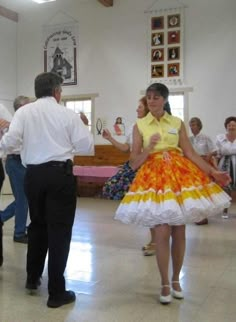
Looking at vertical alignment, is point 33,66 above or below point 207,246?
above

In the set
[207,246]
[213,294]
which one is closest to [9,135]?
[213,294]

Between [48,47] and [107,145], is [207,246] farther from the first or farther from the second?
[48,47]

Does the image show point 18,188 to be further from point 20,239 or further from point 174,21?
point 174,21

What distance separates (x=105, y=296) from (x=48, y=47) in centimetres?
847

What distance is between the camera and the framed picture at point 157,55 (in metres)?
8.84

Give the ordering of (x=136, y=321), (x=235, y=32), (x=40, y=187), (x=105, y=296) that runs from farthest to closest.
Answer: (x=235, y=32), (x=105, y=296), (x=40, y=187), (x=136, y=321)

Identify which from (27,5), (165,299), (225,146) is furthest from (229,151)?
(27,5)

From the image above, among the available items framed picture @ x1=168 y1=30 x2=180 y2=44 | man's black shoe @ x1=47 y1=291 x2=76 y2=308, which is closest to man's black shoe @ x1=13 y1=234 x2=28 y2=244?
man's black shoe @ x1=47 y1=291 x2=76 y2=308

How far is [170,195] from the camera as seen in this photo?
2.32 metres

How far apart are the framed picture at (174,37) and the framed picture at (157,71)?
0.53m

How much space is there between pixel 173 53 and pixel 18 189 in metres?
5.72

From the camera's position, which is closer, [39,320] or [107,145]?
[39,320]

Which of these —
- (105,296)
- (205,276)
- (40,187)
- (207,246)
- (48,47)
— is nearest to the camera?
(40,187)

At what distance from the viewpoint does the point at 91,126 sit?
9.59 metres
